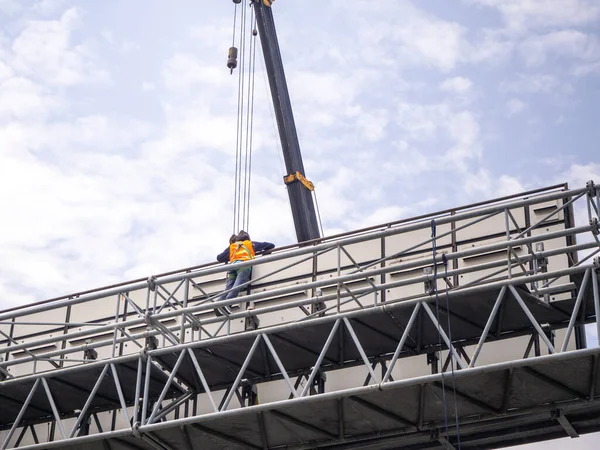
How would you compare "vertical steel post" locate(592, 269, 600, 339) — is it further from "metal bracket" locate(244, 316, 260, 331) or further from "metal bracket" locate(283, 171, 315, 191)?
"metal bracket" locate(283, 171, 315, 191)

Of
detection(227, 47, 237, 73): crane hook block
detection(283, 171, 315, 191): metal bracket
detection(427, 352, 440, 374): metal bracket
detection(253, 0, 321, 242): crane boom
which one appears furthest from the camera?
detection(227, 47, 237, 73): crane hook block

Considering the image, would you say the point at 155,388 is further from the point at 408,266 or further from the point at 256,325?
the point at 408,266

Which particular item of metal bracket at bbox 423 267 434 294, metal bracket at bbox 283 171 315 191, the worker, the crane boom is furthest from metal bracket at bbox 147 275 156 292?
metal bracket at bbox 283 171 315 191

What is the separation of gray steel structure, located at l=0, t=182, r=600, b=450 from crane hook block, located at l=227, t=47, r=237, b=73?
7.87 metres

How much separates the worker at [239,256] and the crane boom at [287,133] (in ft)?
10.6

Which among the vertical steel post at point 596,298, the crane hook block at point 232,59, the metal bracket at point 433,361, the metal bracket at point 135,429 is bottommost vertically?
the metal bracket at point 135,429

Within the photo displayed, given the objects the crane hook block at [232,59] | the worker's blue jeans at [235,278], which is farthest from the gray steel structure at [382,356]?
the crane hook block at [232,59]

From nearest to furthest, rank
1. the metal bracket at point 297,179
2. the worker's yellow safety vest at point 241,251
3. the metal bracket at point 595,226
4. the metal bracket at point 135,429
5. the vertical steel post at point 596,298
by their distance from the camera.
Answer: the vertical steel post at point 596,298
the metal bracket at point 595,226
the metal bracket at point 135,429
the worker's yellow safety vest at point 241,251
the metal bracket at point 297,179

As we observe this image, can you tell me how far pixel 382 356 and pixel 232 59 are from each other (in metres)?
10.7

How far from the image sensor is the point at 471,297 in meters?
15.9

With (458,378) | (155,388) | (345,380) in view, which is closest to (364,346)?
(345,380)

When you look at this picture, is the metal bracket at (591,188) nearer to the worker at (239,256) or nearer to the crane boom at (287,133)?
the worker at (239,256)

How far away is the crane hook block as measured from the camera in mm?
26156

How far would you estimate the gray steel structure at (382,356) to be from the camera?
1569cm
